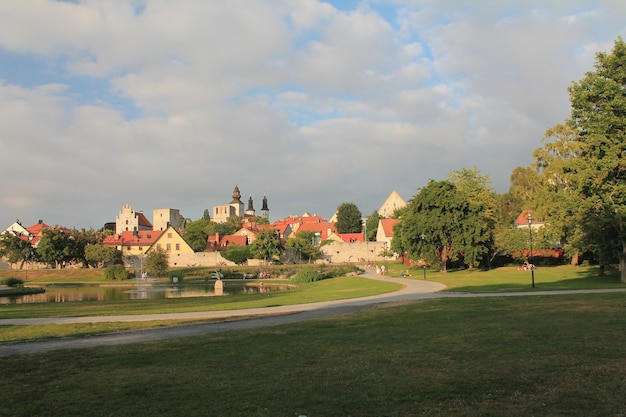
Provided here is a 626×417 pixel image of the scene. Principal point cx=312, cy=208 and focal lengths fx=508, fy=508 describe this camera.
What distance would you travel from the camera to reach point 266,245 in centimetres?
7594

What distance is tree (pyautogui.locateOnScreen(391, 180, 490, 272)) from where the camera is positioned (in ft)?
169

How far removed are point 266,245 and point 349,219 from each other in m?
52.7

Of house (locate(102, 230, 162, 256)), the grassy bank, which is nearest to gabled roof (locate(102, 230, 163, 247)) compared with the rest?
house (locate(102, 230, 162, 256))

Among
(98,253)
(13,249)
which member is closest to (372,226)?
(98,253)

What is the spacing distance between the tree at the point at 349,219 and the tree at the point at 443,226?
70.1 metres

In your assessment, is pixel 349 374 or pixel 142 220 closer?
pixel 349 374

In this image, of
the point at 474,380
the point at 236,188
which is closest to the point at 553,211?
the point at 474,380

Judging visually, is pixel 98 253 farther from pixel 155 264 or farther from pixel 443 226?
pixel 443 226

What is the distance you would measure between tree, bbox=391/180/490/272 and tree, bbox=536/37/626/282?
1886 centimetres

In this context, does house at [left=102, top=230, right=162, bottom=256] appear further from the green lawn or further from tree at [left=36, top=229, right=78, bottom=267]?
the green lawn

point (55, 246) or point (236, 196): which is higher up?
point (236, 196)

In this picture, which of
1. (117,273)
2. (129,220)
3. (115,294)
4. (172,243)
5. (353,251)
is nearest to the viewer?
(115,294)

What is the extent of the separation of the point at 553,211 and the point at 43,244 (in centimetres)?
6941

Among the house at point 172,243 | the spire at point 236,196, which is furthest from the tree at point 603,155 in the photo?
the spire at point 236,196
